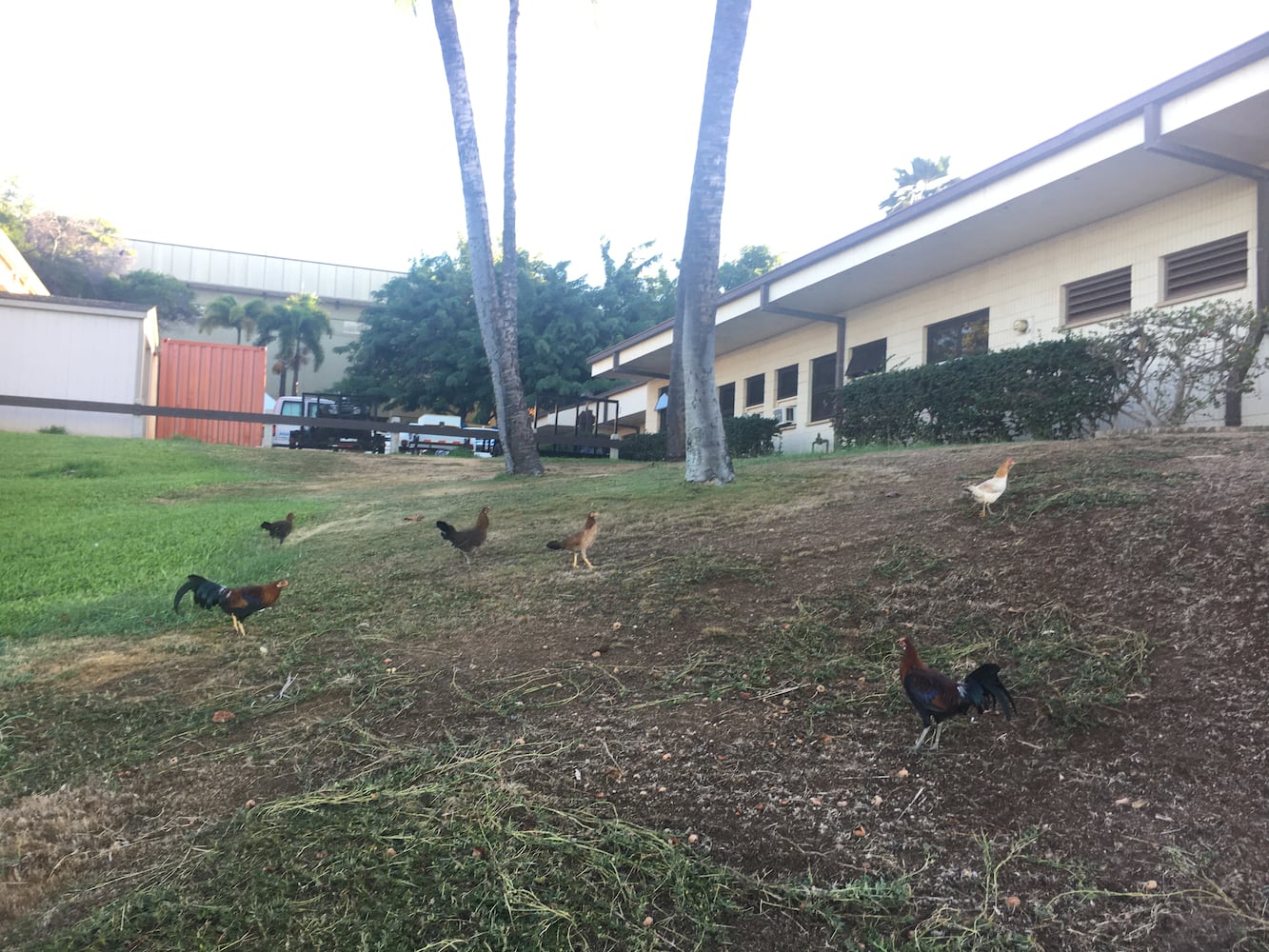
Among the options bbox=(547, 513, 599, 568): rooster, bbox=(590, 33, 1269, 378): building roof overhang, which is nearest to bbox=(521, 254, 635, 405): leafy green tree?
bbox=(590, 33, 1269, 378): building roof overhang

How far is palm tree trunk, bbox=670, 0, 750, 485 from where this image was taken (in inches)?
318

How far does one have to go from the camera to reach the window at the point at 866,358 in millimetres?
16266

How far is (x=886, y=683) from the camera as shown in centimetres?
375

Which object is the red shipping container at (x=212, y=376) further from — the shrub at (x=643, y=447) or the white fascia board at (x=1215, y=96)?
the white fascia board at (x=1215, y=96)

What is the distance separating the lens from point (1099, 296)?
12.0 meters

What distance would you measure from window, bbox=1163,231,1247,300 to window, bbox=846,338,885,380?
547cm

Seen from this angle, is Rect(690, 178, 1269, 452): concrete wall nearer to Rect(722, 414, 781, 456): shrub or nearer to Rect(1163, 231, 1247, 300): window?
Rect(1163, 231, 1247, 300): window

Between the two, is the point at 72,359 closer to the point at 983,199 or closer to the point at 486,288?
the point at 486,288

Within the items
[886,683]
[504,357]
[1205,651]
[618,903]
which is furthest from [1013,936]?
[504,357]

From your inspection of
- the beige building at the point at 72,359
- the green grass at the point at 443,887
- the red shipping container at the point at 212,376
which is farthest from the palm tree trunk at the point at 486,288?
the red shipping container at the point at 212,376

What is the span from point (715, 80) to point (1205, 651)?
6516mm

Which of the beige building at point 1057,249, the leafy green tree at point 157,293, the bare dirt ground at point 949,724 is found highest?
the leafy green tree at point 157,293

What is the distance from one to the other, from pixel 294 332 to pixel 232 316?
10.5 ft

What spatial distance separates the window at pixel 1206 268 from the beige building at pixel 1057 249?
2cm
